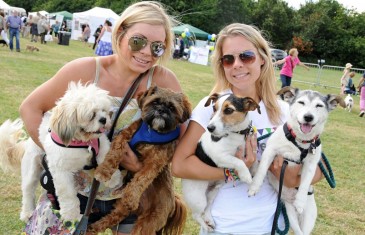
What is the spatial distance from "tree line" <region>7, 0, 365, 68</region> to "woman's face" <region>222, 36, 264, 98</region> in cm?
5819

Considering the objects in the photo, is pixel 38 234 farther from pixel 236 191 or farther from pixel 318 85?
pixel 318 85

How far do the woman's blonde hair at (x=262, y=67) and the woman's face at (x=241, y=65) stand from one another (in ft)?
0.15

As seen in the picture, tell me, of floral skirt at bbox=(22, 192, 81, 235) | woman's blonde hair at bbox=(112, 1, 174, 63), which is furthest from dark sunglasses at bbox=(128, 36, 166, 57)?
floral skirt at bbox=(22, 192, 81, 235)

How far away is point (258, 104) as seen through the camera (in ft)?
10.3

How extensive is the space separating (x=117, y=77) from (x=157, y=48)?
17.0 inches

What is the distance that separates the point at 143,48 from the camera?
2932 mm

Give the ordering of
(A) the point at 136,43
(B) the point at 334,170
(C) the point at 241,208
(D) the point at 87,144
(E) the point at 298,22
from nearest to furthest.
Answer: (C) the point at 241,208 → (A) the point at 136,43 → (D) the point at 87,144 → (B) the point at 334,170 → (E) the point at 298,22

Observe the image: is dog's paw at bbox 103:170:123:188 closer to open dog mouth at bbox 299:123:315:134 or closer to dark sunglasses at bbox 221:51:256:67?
dark sunglasses at bbox 221:51:256:67

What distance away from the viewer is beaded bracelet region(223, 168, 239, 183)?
2.96m

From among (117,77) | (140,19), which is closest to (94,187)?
(117,77)

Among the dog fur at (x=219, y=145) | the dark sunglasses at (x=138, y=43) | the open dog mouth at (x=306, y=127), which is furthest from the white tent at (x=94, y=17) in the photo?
the open dog mouth at (x=306, y=127)

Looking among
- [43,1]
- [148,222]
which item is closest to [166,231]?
[148,222]

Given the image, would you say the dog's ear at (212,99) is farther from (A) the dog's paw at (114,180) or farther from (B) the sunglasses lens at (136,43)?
(A) the dog's paw at (114,180)

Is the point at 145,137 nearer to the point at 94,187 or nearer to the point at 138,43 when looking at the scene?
the point at 94,187
